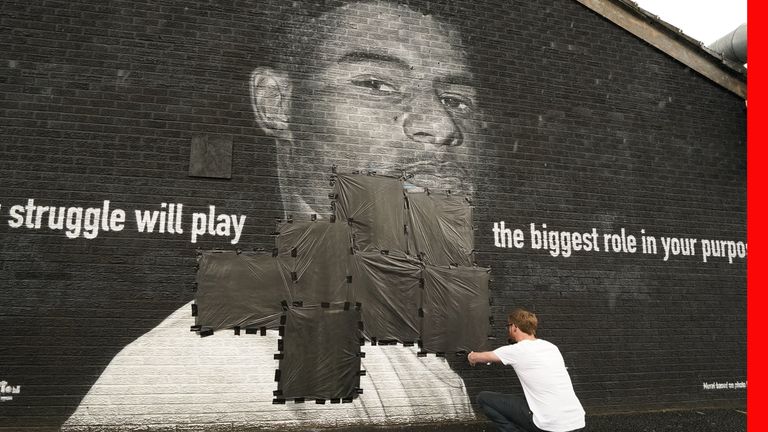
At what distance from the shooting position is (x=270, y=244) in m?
5.50

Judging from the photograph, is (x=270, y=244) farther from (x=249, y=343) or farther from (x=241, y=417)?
(x=241, y=417)

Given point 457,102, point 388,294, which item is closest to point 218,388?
point 388,294

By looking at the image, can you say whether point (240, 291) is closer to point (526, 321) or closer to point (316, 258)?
point (316, 258)

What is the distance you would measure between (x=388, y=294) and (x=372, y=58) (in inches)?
123

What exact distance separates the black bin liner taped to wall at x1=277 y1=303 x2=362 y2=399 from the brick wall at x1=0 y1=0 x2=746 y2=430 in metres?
1.18

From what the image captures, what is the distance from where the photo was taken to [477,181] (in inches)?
245

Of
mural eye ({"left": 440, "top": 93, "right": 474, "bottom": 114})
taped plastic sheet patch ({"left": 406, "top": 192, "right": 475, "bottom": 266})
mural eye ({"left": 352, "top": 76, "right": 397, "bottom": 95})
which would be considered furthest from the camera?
mural eye ({"left": 440, "top": 93, "right": 474, "bottom": 114})

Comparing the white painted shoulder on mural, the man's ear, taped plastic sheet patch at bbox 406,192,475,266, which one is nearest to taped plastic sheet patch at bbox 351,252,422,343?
taped plastic sheet patch at bbox 406,192,475,266

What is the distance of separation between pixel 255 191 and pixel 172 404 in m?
2.28

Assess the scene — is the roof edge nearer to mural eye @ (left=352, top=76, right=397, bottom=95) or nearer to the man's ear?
mural eye @ (left=352, top=76, right=397, bottom=95)

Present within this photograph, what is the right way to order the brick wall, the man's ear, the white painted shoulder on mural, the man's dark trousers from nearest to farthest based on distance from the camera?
the man's dark trousers < the white painted shoulder on mural < the brick wall < the man's ear

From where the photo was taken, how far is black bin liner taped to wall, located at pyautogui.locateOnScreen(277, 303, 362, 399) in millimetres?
4250

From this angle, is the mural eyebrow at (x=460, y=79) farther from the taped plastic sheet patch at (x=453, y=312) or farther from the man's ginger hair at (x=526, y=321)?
the man's ginger hair at (x=526, y=321)

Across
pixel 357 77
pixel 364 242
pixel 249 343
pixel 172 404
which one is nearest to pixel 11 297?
pixel 172 404
